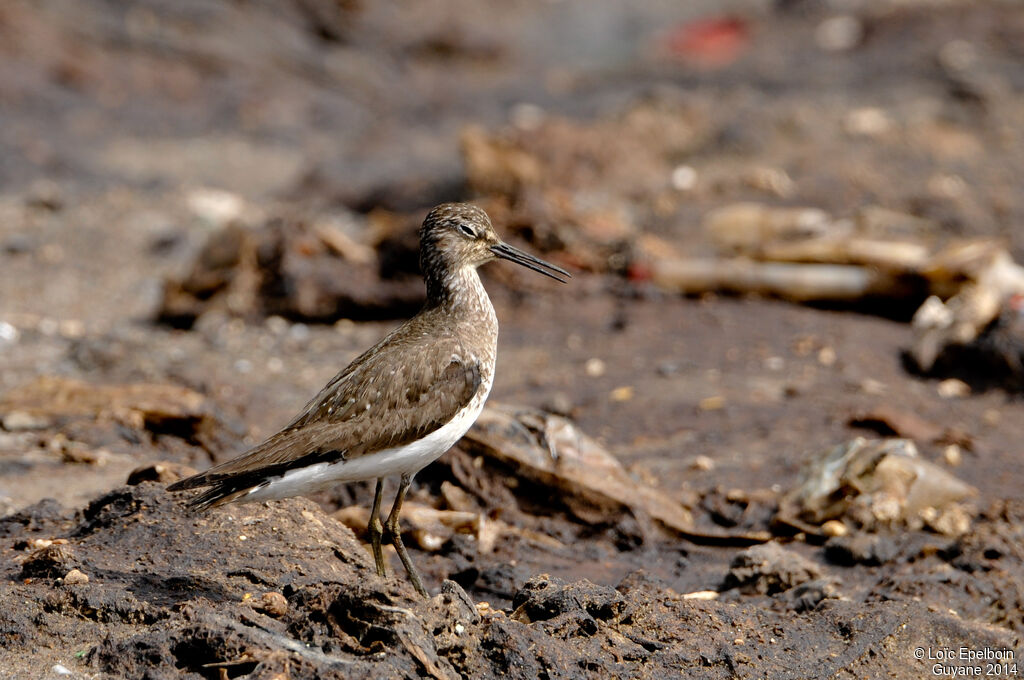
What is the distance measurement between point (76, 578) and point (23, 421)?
131 inches

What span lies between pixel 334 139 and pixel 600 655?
1452cm

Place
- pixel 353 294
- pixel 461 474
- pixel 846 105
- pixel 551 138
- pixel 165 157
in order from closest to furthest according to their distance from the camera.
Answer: pixel 461 474, pixel 353 294, pixel 551 138, pixel 165 157, pixel 846 105

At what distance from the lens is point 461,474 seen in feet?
23.0

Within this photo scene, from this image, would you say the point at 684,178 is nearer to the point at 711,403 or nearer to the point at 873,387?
the point at 873,387

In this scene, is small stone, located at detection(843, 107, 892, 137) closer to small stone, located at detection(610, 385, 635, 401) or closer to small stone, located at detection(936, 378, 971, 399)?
small stone, located at detection(936, 378, 971, 399)

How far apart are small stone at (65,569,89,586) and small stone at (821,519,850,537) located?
13.1 feet

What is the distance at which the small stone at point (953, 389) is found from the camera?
9250 millimetres

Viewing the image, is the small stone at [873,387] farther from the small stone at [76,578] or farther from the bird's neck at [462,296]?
the small stone at [76,578]

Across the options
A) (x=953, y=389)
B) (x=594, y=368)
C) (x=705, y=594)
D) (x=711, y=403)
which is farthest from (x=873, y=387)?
(x=705, y=594)

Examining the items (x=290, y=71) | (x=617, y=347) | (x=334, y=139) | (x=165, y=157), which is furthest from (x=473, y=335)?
(x=290, y=71)

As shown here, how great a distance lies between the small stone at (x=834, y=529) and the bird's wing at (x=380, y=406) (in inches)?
97.5

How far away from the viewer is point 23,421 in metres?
8.04

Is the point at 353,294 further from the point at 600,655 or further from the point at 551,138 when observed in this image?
the point at 600,655

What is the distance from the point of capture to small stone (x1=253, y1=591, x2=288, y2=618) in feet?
15.5
